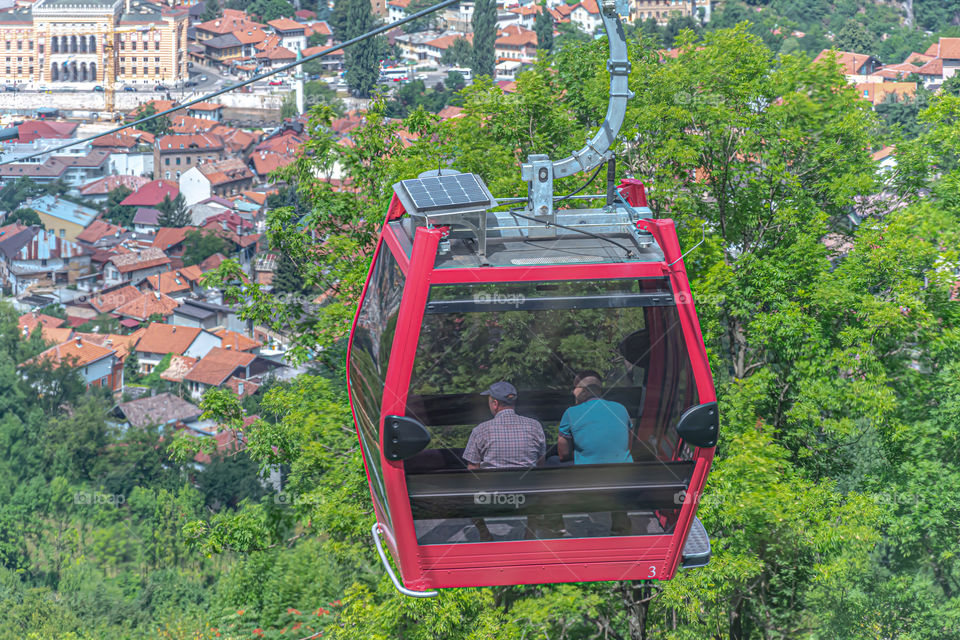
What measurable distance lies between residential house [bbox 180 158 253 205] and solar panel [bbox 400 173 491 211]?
322 ft

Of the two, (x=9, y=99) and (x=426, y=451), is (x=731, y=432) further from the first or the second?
(x=9, y=99)

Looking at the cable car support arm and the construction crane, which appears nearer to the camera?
the cable car support arm

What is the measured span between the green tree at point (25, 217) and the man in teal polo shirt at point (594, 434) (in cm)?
9711

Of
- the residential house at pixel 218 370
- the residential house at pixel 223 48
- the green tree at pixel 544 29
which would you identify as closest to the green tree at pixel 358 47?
the residential house at pixel 223 48

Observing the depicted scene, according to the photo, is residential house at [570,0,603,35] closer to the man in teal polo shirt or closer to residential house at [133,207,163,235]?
residential house at [133,207,163,235]

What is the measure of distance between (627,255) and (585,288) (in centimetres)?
24

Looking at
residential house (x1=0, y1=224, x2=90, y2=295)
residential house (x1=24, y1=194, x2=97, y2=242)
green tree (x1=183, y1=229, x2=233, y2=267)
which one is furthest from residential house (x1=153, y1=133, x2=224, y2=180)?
green tree (x1=183, y1=229, x2=233, y2=267)

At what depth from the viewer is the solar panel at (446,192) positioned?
431 cm

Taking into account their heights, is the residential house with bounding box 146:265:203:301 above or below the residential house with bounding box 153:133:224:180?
below

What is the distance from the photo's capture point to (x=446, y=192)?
14.6ft

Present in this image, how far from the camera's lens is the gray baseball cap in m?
4.58

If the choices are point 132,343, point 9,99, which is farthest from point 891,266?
point 9,99

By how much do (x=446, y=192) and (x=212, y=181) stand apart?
98.9 meters

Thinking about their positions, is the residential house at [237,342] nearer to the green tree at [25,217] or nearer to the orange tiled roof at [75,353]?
the orange tiled roof at [75,353]
